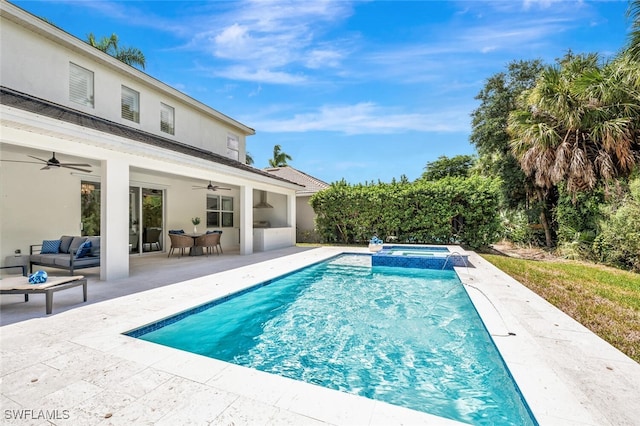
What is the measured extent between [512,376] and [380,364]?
154cm

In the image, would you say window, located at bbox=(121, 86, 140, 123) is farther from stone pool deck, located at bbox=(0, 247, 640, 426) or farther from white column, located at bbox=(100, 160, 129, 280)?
stone pool deck, located at bbox=(0, 247, 640, 426)

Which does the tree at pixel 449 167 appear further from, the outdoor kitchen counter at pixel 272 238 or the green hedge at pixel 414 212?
the outdoor kitchen counter at pixel 272 238

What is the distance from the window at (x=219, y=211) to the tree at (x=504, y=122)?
1570 cm

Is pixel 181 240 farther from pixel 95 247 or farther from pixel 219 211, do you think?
pixel 219 211

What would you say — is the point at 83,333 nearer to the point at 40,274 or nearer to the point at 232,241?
the point at 40,274

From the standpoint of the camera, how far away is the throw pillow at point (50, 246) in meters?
8.19

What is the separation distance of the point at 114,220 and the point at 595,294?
11.3 meters

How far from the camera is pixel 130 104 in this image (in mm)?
10727

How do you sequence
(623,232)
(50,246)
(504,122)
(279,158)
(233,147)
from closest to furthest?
(50,246), (623,232), (233,147), (504,122), (279,158)

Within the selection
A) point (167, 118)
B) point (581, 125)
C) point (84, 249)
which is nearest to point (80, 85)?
point (167, 118)

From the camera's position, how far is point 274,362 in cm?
397

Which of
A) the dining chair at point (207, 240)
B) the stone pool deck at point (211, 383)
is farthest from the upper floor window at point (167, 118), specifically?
the stone pool deck at point (211, 383)

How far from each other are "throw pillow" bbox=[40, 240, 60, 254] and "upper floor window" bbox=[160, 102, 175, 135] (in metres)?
5.77

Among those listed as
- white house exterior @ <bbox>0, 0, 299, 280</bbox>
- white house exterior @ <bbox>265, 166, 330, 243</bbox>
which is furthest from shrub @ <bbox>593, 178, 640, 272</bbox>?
white house exterior @ <bbox>265, 166, 330, 243</bbox>
